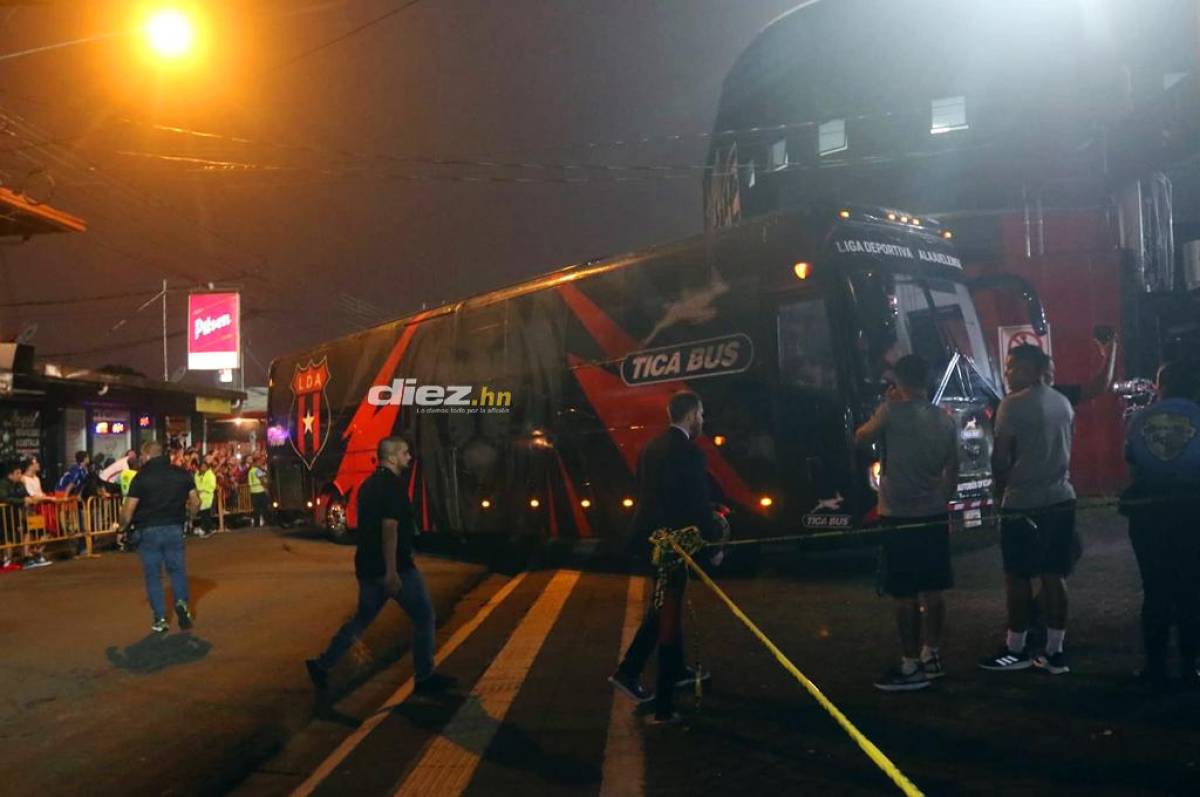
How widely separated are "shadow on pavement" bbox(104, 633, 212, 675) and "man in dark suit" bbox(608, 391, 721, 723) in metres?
4.31

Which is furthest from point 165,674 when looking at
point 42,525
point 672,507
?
point 42,525

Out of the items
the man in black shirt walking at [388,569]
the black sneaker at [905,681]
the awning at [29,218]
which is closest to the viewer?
the black sneaker at [905,681]

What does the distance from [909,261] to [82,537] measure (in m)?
14.7

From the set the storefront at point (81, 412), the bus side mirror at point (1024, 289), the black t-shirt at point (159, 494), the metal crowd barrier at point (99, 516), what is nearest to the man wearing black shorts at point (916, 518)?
the bus side mirror at point (1024, 289)

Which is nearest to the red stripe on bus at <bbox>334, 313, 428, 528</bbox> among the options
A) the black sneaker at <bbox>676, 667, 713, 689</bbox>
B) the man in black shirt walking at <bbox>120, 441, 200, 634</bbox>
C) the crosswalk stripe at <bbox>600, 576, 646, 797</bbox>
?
the man in black shirt walking at <bbox>120, 441, 200, 634</bbox>

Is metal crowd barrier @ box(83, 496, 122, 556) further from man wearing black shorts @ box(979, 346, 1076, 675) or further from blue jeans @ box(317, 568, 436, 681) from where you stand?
man wearing black shorts @ box(979, 346, 1076, 675)

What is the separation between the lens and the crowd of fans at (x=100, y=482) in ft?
53.6

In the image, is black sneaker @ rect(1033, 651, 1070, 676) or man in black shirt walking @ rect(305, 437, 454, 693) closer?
black sneaker @ rect(1033, 651, 1070, 676)

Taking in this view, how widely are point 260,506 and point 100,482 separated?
16.3 feet

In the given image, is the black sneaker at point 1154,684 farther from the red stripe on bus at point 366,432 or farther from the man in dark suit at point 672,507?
the red stripe on bus at point 366,432

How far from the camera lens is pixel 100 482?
20578 millimetres

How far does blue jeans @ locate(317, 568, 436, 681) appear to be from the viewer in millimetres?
6637

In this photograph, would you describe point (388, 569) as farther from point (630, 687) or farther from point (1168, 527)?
point (1168, 527)

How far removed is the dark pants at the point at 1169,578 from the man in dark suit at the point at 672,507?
233 cm
